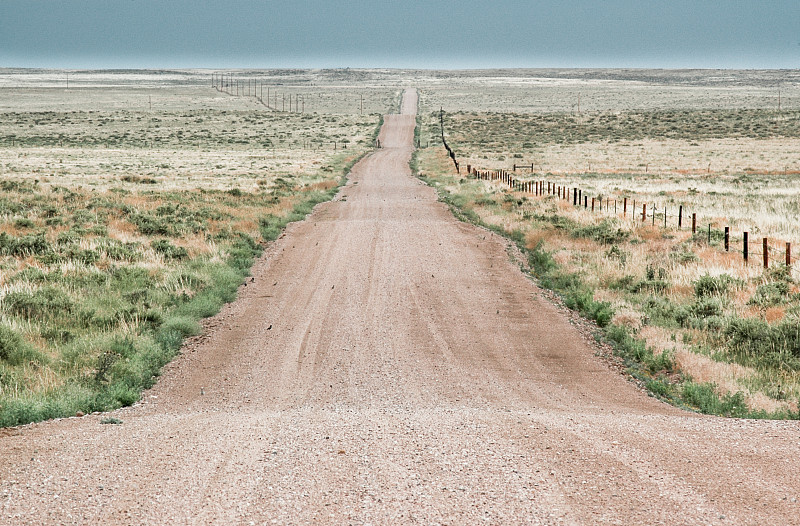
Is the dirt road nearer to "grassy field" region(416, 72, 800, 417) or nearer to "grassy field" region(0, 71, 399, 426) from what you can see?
"grassy field" region(0, 71, 399, 426)

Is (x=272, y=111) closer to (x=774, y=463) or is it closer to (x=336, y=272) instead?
(x=336, y=272)

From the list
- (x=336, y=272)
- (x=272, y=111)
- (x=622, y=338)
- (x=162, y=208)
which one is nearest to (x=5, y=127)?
(x=272, y=111)

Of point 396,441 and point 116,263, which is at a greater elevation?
point 116,263

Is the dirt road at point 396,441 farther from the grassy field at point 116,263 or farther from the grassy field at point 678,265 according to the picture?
the grassy field at point 678,265

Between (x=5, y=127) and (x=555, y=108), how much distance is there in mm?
96020

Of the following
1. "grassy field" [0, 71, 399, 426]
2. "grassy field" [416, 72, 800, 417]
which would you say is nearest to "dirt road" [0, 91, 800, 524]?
"grassy field" [0, 71, 399, 426]

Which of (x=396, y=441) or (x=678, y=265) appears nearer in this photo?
(x=396, y=441)

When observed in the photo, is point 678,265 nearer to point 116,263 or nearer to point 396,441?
point 396,441

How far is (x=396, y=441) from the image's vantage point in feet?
22.7

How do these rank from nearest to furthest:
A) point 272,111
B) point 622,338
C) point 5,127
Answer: point 622,338
point 5,127
point 272,111

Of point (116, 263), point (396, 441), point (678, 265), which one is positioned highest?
point (678, 265)

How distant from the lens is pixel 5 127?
4070 inches

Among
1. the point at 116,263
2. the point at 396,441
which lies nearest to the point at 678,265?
the point at 396,441

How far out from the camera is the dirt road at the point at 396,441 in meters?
5.54
